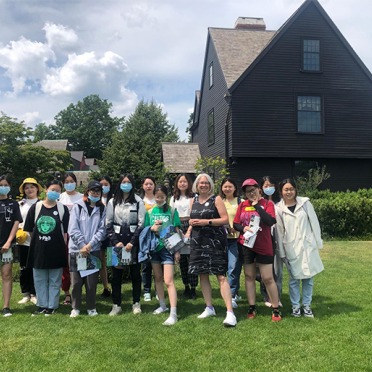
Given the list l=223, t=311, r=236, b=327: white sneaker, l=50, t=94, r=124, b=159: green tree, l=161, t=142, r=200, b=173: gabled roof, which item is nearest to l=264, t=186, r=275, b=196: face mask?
l=223, t=311, r=236, b=327: white sneaker

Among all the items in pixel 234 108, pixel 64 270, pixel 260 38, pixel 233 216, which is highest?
pixel 260 38

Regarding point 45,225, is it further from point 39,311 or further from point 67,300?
point 67,300

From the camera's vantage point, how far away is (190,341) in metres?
4.56

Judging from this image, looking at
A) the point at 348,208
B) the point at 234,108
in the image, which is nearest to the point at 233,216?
the point at 348,208

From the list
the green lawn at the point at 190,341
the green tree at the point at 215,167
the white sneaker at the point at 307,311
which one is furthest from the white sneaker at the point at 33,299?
the green tree at the point at 215,167

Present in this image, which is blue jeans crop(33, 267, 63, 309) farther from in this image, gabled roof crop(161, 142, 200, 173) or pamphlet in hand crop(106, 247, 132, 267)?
gabled roof crop(161, 142, 200, 173)

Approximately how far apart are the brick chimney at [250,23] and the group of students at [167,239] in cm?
2101

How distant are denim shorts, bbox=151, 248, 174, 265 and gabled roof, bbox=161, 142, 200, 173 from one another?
58.4 feet

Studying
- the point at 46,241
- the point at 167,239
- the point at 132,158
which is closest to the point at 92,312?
the point at 46,241

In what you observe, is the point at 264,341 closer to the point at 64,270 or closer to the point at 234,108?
the point at 64,270

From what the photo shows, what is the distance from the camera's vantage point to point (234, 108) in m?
18.3

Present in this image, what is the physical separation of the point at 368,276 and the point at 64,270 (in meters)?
5.96

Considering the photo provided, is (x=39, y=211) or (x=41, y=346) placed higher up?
(x=39, y=211)

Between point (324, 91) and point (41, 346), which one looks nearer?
point (41, 346)
